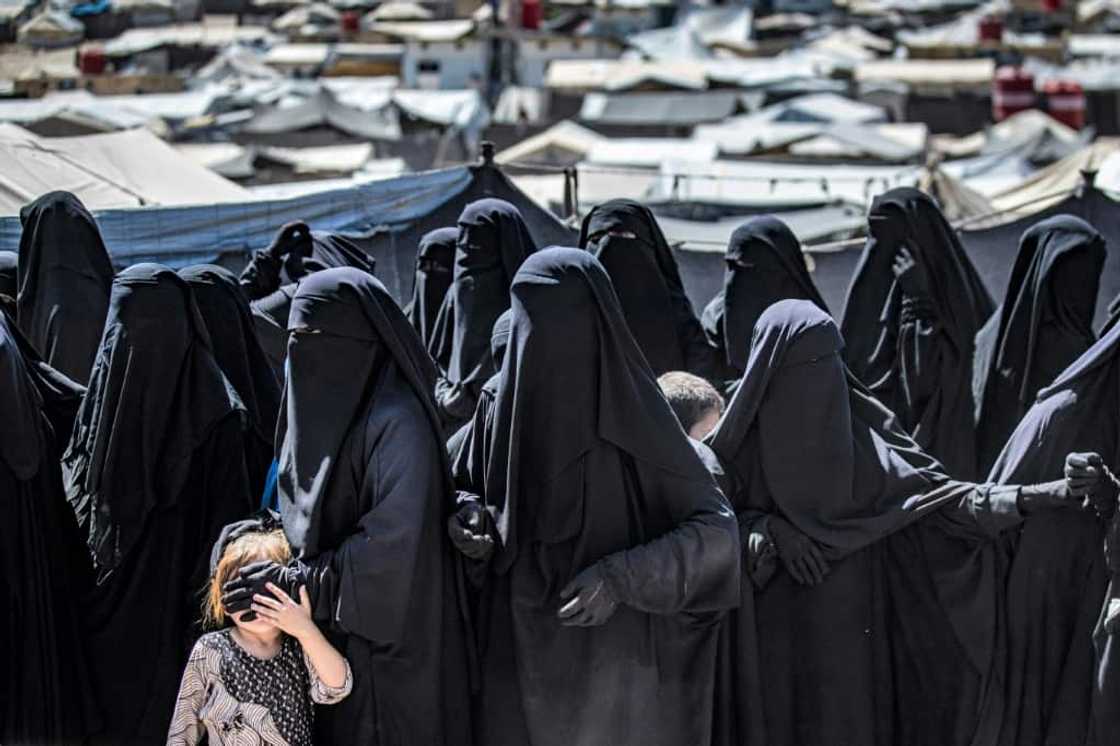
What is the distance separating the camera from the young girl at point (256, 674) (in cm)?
360

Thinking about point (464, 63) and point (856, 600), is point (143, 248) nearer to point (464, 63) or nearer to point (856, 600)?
point (856, 600)

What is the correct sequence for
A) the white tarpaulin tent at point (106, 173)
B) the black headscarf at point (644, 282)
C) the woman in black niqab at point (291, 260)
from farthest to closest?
the white tarpaulin tent at point (106, 173)
the woman in black niqab at point (291, 260)
the black headscarf at point (644, 282)

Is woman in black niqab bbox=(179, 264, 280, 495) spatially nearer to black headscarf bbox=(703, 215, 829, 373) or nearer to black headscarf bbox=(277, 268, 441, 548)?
black headscarf bbox=(277, 268, 441, 548)

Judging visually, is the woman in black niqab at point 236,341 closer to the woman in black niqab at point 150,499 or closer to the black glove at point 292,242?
the woman in black niqab at point 150,499

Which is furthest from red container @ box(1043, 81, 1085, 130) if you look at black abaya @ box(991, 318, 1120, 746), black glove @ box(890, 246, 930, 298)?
black abaya @ box(991, 318, 1120, 746)

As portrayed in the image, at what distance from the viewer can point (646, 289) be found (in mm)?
6754

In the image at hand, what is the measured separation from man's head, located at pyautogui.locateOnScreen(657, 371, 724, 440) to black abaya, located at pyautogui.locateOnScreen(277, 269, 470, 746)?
0.84 m

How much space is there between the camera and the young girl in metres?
3.60

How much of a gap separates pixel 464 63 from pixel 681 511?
110 feet

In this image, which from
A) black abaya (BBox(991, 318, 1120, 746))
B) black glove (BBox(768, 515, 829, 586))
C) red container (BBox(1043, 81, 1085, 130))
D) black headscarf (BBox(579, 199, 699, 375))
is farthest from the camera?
red container (BBox(1043, 81, 1085, 130))

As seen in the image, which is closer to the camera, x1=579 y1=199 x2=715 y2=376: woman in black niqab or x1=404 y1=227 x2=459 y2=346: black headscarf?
x1=579 y1=199 x2=715 y2=376: woman in black niqab

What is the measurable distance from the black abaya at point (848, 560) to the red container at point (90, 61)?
2882cm

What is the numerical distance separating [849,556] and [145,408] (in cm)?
181


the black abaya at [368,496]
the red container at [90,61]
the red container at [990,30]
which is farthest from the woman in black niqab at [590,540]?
the red container at [990,30]
